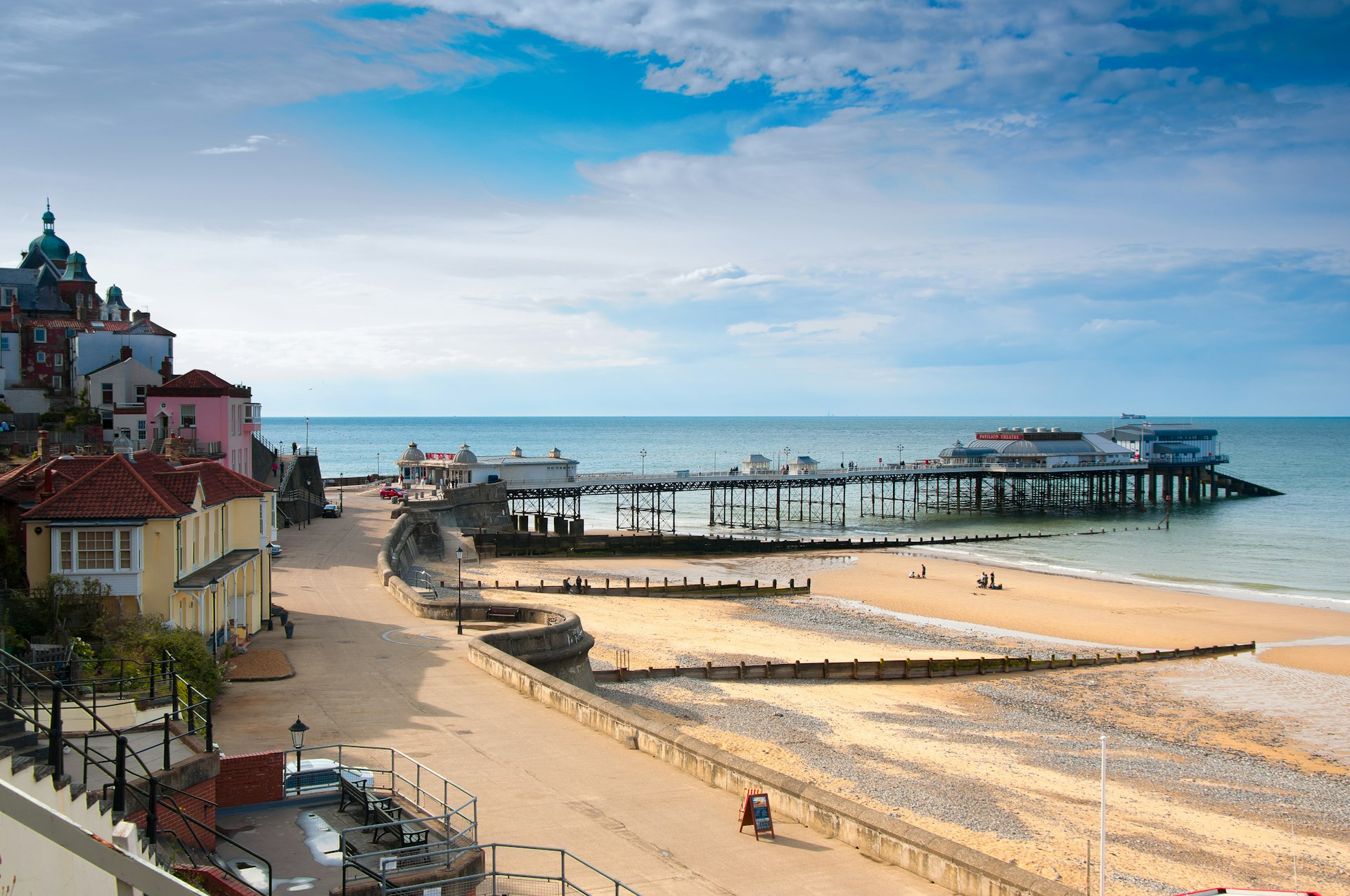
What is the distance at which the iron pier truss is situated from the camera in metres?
89.1

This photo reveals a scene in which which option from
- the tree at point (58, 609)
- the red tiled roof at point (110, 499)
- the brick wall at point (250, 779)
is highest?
the red tiled roof at point (110, 499)

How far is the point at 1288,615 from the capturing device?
4975cm

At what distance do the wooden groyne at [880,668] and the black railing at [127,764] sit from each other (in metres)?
19.7

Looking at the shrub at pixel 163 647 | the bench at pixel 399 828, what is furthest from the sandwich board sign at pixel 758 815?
the shrub at pixel 163 647

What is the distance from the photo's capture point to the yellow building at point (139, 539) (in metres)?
21.7

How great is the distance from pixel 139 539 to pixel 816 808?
50.5 feet

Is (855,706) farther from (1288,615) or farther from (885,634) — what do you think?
(1288,615)

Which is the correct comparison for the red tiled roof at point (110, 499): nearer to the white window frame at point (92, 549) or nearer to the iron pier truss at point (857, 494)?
the white window frame at point (92, 549)

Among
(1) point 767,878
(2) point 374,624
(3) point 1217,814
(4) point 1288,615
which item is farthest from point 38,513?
(4) point 1288,615

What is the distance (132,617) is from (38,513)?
282cm

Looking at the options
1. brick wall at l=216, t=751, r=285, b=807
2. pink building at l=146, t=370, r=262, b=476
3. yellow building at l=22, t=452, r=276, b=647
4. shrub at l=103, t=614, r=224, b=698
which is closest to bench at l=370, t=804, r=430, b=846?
brick wall at l=216, t=751, r=285, b=807

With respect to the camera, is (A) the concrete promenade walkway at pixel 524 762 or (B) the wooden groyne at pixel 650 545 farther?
(B) the wooden groyne at pixel 650 545

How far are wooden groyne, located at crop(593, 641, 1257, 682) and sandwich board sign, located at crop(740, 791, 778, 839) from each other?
17.9 meters

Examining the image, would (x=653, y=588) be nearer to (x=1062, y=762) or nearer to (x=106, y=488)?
(x=1062, y=762)
